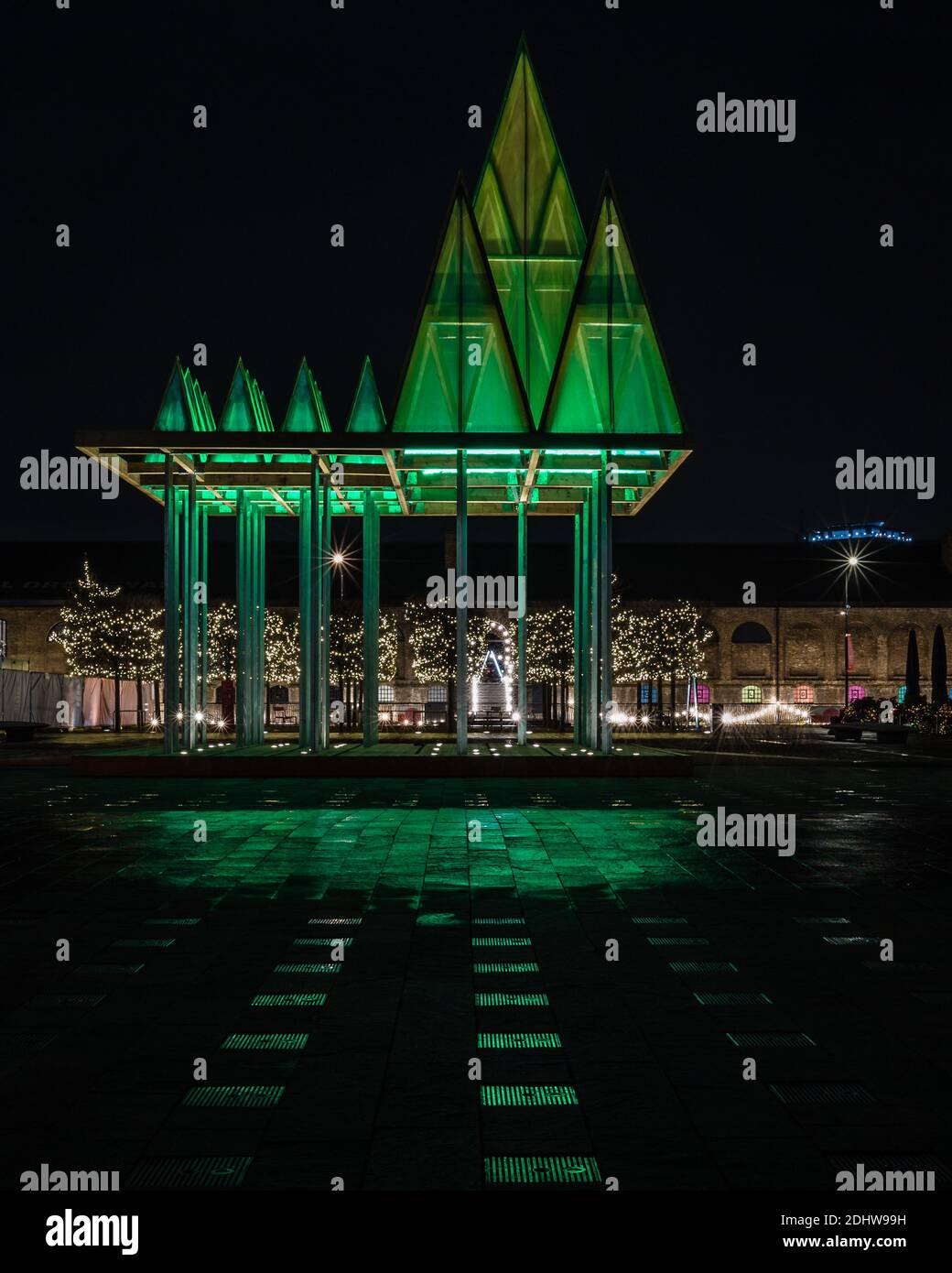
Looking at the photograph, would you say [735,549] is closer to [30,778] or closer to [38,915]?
[30,778]

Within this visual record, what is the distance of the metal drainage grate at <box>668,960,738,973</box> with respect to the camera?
21.6 ft

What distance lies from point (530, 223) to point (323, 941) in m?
17.0

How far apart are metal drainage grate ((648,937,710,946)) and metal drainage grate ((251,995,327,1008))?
218cm

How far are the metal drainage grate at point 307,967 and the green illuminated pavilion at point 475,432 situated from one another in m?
12.1

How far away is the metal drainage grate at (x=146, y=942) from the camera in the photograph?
7031 millimetres

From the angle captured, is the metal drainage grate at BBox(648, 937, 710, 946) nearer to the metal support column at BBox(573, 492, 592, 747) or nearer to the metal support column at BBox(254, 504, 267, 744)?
the metal support column at BBox(573, 492, 592, 747)

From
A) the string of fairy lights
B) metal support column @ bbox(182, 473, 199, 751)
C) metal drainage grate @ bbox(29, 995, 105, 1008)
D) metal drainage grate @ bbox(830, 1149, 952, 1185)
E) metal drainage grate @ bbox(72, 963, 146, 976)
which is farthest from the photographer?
the string of fairy lights

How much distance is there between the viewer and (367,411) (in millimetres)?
20609

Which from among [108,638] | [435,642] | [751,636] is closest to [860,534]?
[751,636]

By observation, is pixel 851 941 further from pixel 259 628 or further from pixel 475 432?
pixel 259 628

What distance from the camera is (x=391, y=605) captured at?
6656 cm

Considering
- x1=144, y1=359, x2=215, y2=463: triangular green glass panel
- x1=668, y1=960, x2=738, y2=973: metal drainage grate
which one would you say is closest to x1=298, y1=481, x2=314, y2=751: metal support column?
x1=144, y1=359, x2=215, y2=463: triangular green glass panel

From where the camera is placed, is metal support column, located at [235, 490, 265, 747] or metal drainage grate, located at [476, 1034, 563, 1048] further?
metal support column, located at [235, 490, 265, 747]

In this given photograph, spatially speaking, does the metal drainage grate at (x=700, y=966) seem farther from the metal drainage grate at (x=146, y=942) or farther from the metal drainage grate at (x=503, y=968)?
the metal drainage grate at (x=146, y=942)
